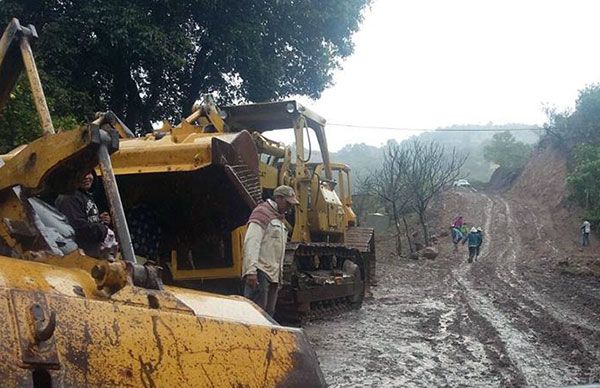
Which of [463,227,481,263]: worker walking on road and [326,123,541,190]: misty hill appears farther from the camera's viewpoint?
[326,123,541,190]: misty hill

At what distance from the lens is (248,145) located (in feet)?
18.0

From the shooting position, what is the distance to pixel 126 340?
189 centimetres

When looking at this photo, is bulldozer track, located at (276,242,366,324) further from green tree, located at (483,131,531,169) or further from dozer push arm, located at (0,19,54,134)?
green tree, located at (483,131,531,169)

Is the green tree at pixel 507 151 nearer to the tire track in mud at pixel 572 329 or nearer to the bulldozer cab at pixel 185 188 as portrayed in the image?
the tire track in mud at pixel 572 329

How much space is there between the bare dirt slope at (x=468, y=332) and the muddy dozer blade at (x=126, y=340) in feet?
9.95

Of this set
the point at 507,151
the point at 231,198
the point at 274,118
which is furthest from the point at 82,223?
the point at 507,151

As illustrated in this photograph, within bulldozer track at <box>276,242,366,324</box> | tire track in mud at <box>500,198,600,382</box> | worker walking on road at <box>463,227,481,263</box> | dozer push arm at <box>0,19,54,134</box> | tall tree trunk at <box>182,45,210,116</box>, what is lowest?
worker walking on road at <box>463,227,481,263</box>

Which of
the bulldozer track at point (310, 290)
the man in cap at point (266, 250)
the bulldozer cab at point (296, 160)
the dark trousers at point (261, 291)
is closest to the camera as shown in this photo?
the man in cap at point (266, 250)

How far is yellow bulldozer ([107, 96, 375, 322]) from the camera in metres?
5.34

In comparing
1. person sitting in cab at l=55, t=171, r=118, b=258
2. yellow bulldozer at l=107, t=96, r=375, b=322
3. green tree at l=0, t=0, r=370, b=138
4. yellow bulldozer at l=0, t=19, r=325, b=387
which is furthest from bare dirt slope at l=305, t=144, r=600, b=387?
green tree at l=0, t=0, r=370, b=138

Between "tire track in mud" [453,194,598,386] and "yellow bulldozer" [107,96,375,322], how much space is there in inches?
89.1

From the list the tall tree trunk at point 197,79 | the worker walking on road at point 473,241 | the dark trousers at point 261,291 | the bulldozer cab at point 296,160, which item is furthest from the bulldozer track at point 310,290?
the worker walking on road at point 473,241

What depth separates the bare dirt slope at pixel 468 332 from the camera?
5.60 m

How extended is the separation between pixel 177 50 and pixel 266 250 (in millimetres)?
8862
